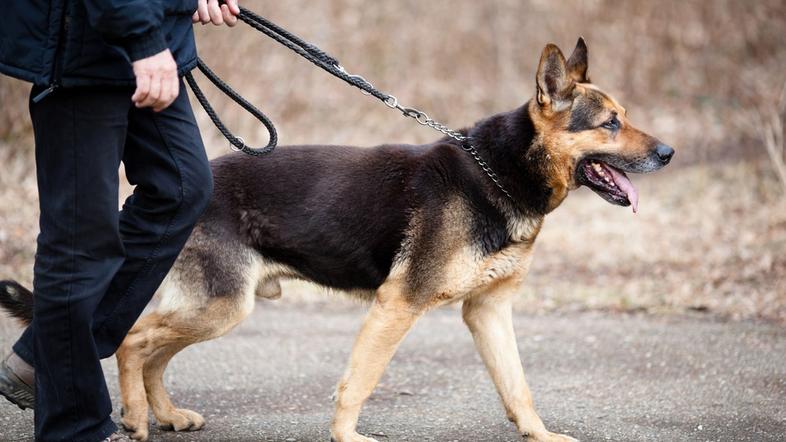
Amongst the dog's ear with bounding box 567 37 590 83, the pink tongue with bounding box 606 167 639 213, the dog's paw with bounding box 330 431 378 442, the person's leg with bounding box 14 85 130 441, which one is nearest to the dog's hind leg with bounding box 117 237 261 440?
the dog's paw with bounding box 330 431 378 442

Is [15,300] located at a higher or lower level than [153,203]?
lower

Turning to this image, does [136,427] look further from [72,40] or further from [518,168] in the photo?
[518,168]

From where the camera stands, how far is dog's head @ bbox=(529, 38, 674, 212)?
172 inches

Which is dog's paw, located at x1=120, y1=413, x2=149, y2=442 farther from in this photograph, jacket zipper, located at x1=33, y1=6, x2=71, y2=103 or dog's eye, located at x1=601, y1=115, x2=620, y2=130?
dog's eye, located at x1=601, y1=115, x2=620, y2=130

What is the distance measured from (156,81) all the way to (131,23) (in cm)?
21

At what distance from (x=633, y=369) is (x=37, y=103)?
392cm

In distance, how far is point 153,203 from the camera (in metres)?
3.47

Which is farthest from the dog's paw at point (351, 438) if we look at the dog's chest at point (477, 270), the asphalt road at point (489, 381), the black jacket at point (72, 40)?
the black jacket at point (72, 40)

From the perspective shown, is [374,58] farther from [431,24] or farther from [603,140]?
[603,140]

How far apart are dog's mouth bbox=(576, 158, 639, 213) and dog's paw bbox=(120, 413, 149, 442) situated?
2345mm

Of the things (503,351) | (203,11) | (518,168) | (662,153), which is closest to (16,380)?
(203,11)

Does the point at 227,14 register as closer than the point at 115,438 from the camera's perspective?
No

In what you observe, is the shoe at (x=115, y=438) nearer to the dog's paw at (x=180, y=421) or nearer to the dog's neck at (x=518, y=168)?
the dog's paw at (x=180, y=421)

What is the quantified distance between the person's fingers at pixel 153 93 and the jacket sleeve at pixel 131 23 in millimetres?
82
